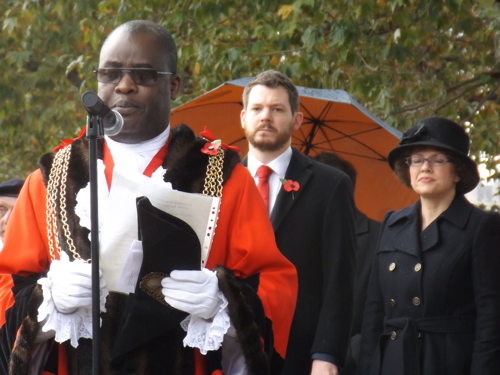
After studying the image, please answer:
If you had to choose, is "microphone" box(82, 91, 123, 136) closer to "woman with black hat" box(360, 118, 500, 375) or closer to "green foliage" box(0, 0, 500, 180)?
"woman with black hat" box(360, 118, 500, 375)

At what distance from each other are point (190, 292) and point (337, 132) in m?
3.59

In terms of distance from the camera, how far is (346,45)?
33.4 feet

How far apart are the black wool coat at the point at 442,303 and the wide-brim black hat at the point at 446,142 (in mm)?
114

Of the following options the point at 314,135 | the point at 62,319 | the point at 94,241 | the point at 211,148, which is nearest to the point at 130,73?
the point at 211,148

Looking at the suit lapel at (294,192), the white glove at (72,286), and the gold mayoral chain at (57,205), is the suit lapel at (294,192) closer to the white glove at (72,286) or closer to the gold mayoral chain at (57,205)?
the gold mayoral chain at (57,205)

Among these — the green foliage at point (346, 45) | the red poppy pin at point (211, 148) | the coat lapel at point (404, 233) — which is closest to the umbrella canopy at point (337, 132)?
the coat lapel at point (404, 233)

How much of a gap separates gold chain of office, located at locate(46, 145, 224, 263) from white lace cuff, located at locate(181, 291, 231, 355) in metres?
0.43

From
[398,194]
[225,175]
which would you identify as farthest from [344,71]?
[225,175]

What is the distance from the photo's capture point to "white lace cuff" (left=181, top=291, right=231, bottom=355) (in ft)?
12.8

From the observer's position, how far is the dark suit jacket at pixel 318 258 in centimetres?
543

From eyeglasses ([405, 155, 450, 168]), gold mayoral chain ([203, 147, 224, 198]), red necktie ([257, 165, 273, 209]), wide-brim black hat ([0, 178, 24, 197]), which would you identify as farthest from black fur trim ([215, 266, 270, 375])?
wide-brim black hat ([0, 178, 24, 197])

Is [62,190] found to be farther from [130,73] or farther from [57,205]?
[130,73]

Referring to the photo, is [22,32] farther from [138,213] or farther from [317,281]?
[138,213]

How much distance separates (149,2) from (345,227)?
6.14 metres
